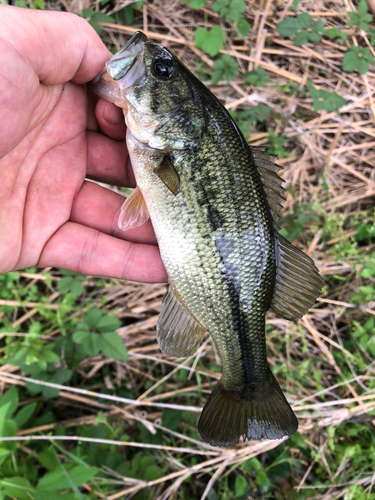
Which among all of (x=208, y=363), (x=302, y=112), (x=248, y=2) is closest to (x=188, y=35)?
(x=248, y=2)

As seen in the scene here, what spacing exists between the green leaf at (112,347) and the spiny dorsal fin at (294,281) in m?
0.98

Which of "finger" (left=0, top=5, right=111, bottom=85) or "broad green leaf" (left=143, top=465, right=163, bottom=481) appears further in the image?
"broad green leaf" (left=143, top=465, right=163, bottom=481)

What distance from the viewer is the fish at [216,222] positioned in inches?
67.7

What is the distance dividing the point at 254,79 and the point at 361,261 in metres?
1.88

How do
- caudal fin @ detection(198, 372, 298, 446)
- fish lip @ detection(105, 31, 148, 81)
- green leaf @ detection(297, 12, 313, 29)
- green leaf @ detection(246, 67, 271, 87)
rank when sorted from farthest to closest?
1. green leaf @ detection(246, 67, 271, 87)
2. green leaf @ detection(297, 12, 313, 29)
3. caudal fin @ detection(198, 372, 298, 446)
4. fish lip @ detection(105, 31, 148, 81)

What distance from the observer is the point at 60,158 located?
199 centimetres

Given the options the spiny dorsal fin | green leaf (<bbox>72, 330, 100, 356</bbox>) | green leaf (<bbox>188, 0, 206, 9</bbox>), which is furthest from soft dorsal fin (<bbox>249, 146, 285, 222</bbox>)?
green leaf (<bbox>188, 0, 206, 9</bbox>)

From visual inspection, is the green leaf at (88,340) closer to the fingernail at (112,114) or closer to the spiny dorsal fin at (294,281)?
the spiny dorsal fin at (294,281)

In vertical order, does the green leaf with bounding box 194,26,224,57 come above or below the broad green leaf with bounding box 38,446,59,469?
above

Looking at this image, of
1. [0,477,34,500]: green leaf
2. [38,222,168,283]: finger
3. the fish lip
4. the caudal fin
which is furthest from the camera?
[38,222,168,283]: finger

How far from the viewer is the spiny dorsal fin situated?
1868 mm

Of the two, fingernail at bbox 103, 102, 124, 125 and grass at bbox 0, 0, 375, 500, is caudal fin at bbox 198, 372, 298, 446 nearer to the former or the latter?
grass at bbox 0, 0, 375, 500

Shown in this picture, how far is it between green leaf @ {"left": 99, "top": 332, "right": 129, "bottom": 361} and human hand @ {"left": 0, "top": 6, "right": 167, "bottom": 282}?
0.40 meters

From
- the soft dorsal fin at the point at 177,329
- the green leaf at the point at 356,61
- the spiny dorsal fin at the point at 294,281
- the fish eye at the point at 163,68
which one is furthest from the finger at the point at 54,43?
the green leaf at the point at 356,61
